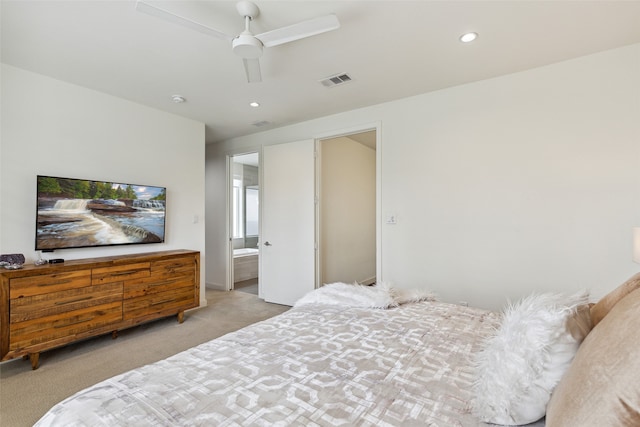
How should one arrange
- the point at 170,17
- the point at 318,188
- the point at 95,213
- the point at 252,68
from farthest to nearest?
the point at 318,188 < the point at 95,213 < the point at 252,68 < the point at 170,17

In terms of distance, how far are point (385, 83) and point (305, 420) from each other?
2972mm

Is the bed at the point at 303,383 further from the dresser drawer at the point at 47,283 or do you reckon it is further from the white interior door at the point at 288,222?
the white interior door at the point at 288,222

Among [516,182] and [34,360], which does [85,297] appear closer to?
[34,360]

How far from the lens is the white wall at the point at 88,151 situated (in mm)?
2627

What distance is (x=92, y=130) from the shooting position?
10.3ft

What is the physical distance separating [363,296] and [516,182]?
1949 millimetres

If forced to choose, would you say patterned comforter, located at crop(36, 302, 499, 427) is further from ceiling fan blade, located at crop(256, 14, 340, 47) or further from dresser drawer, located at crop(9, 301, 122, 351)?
dresser drawer, located at crop(9, 301, 122, 351)

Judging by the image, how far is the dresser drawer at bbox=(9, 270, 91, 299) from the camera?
2318 mm

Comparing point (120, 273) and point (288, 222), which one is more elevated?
point (288, 222)

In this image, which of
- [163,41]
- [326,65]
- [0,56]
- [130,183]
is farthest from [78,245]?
[326,65]

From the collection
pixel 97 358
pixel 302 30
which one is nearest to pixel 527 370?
pixel 302 30

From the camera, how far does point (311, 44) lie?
7.41 ft

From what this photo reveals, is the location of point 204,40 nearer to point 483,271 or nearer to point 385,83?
point 385,83

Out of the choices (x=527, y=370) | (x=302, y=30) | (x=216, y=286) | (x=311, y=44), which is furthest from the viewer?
(x=216, y=286)
